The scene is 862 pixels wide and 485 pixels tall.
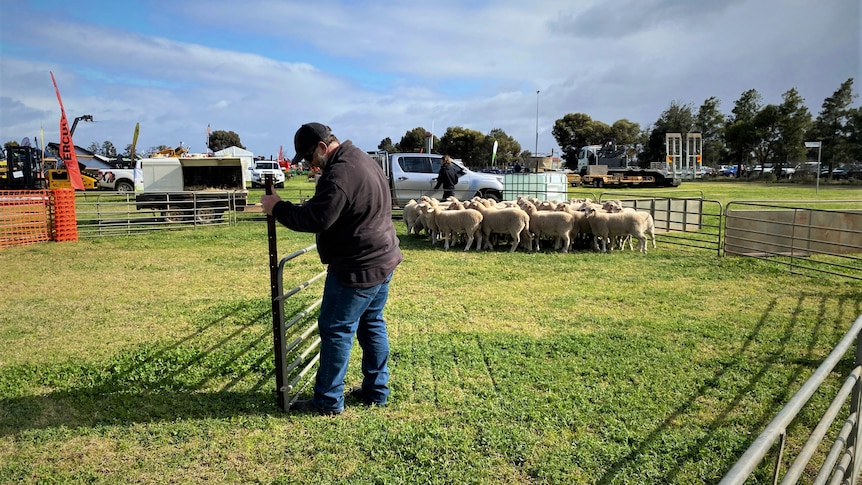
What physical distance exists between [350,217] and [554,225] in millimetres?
8095

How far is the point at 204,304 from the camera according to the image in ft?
23.1

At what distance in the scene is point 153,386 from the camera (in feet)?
14.7

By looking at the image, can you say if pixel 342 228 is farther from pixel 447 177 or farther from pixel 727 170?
pixel 727 170

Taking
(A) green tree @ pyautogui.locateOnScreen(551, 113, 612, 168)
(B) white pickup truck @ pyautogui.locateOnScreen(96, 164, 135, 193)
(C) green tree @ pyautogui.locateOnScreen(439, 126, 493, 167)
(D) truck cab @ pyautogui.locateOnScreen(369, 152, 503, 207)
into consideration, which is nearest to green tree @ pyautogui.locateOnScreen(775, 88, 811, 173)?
(A) green tree @ pyautogui.locateOnScreen(551, 113, 612, 168)

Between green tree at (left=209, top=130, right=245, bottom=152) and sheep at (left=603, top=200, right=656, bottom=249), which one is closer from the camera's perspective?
sheep at (left=603, top=200, right=656, bottom=249)

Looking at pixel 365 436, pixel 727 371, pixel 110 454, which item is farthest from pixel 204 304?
pixel 727 371

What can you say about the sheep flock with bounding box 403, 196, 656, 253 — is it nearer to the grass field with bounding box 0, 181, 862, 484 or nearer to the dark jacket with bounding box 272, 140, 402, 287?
the grass field with bounding box 0, 181, 862, 484

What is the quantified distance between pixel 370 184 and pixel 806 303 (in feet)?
20.8

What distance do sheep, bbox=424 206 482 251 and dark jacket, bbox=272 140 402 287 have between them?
757cm

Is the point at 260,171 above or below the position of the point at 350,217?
above

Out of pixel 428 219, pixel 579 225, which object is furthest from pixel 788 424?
pixel 428 219

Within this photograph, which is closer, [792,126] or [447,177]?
[447,177]

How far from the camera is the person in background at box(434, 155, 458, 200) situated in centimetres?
1624

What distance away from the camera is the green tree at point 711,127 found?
6084 centimetres
